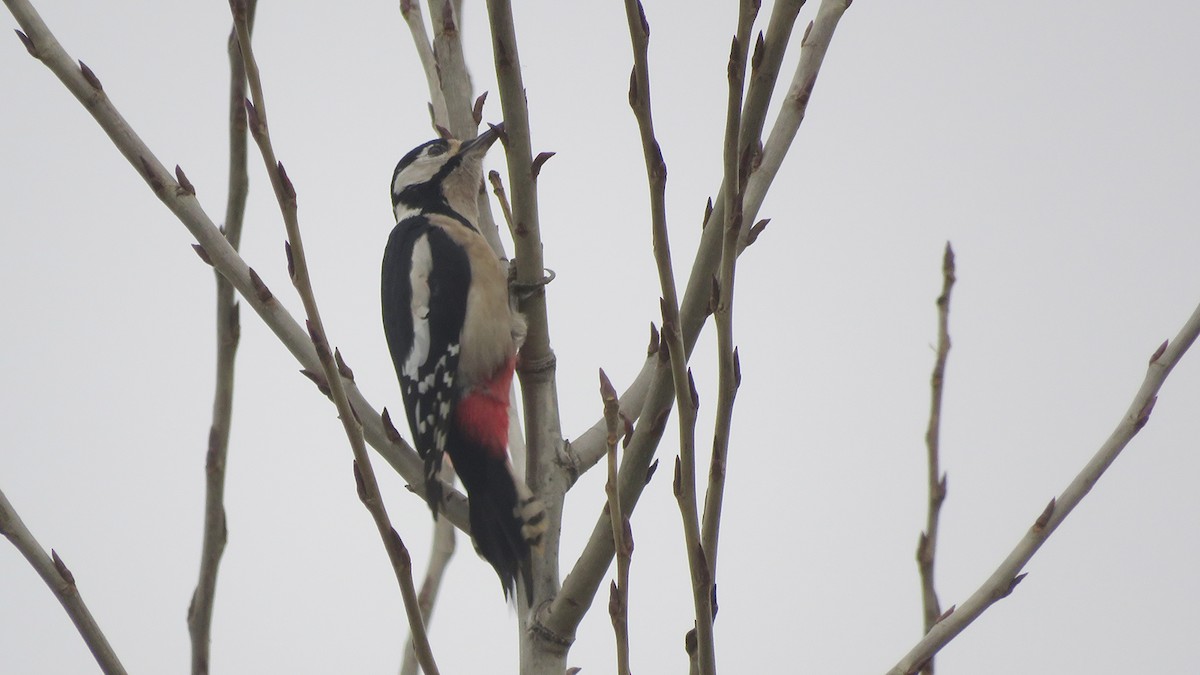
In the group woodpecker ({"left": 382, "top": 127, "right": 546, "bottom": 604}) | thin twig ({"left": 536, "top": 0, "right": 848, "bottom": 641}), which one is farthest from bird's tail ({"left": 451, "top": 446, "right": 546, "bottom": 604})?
thin twig ({"left": 536, "top": 0, "right": 848, "bottom": 641})

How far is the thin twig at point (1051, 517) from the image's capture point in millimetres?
1646

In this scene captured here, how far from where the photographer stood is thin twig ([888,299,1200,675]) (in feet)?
5.40

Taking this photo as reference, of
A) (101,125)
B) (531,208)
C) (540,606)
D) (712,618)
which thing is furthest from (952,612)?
(101,125)

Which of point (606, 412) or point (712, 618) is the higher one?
point (606, 412)

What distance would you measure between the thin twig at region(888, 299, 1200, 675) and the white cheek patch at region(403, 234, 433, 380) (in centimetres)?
235

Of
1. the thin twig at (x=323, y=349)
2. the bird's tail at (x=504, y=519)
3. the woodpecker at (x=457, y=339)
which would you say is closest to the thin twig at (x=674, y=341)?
the thin twig at (x=323, y=349)

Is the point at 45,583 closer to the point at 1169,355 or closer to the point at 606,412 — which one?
the point at 606,412

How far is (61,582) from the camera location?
1673mm

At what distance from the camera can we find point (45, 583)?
1.67 meters

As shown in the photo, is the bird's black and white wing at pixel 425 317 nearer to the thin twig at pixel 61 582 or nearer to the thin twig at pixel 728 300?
the thin twig at pixel 61 582

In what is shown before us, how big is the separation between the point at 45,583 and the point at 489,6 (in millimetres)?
1192

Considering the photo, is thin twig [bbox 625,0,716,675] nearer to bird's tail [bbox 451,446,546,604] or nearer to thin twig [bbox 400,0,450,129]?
bird's tail [bbox 451,446,546,604]

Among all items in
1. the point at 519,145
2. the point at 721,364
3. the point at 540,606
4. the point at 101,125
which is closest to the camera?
the point at 721,364

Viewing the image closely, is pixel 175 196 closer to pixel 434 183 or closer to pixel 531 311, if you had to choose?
pixel 531 311
